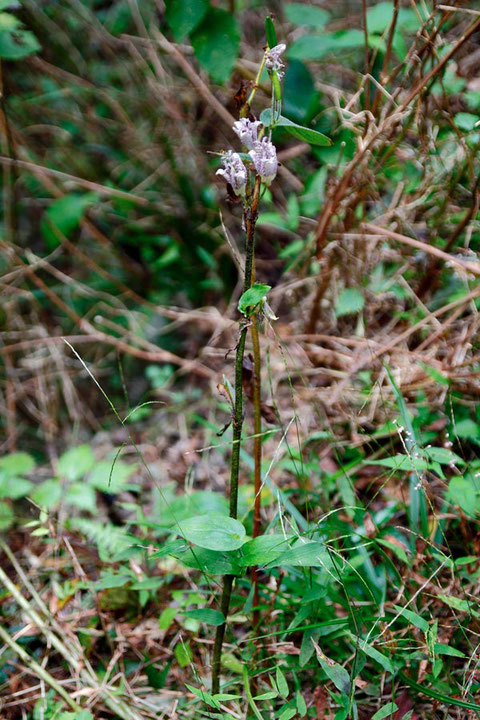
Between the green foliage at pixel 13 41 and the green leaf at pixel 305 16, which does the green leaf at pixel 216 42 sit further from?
the green foliage at pixel 13 41

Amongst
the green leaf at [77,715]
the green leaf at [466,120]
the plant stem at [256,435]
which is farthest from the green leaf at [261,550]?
the green leaf at [466,120]

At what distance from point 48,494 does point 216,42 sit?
4.58 feet

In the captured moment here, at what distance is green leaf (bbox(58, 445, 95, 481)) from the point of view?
4.62 ft

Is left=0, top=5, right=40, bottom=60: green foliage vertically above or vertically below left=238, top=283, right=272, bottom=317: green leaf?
above

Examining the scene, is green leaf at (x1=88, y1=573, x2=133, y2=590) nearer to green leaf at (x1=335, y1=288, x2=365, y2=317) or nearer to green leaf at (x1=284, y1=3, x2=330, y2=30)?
green leaf at (x1=335, y1=288, x2=365, y2=317)

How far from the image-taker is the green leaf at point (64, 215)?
2080 millimetres

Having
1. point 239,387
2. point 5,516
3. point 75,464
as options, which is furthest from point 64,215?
point 239,387

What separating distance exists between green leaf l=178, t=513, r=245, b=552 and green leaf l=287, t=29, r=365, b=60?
60.2 inches

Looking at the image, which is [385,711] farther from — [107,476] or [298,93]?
[298,93]

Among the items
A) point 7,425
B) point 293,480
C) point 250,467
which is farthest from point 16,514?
point 293,480

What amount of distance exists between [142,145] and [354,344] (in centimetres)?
145

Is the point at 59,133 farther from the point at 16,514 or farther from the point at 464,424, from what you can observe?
the point at 464,424

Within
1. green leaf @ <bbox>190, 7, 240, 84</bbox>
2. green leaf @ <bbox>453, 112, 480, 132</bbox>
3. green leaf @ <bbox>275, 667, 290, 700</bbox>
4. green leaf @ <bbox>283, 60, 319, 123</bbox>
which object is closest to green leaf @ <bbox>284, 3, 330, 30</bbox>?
green leaf @ <bbox>283, 60, 319, 123</bbox>

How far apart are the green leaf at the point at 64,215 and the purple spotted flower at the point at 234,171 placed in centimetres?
145
